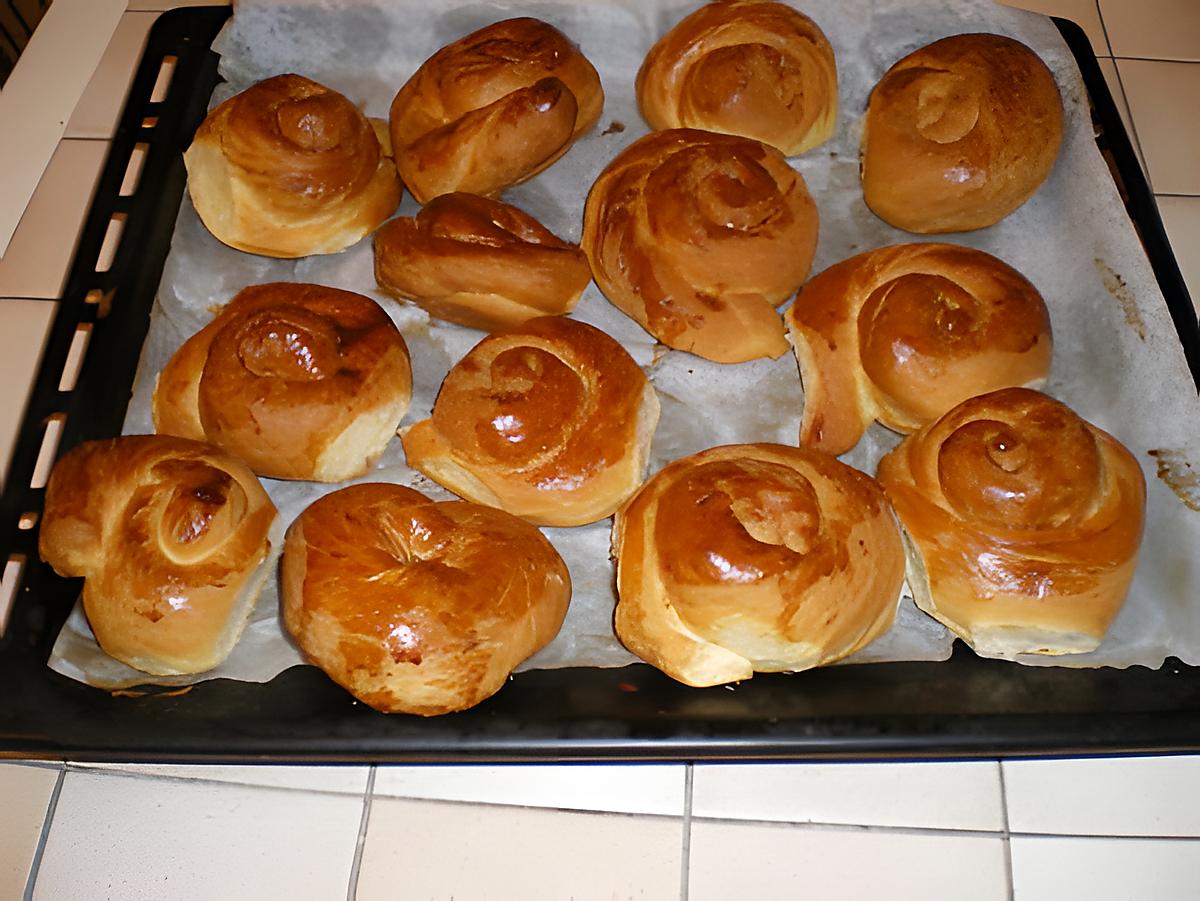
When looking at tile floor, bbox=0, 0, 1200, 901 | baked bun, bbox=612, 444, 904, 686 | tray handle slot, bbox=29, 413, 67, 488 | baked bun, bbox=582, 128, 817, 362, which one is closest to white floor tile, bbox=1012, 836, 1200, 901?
tile floor, bbox=0, 0, 1200, 901

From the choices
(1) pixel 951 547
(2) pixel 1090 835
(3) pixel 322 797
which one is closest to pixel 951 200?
(1) pixel 951 547

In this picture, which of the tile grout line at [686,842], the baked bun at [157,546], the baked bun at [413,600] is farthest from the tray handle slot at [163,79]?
the tile grout line at [686,842]

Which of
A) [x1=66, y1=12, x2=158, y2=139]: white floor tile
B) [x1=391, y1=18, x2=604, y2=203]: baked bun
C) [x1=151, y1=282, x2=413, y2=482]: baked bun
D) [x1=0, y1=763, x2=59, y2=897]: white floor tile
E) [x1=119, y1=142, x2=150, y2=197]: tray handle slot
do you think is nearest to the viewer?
[x1=0, y1=763, x2=59, y2=897]: white floor tile

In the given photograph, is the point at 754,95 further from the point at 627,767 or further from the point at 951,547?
the point at 627,767

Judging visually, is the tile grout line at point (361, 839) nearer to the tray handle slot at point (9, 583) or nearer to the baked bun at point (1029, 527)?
the tray handle slot at point (9, 583)

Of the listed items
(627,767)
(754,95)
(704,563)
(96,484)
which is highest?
(754,95)

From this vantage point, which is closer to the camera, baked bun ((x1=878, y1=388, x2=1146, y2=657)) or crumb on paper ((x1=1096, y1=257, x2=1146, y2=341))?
baked bun ((x1=878, y1=388, x2=1146, y2=657))

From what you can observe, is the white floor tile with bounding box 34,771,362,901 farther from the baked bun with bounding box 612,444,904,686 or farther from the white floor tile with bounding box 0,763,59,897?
the baked bun with bounding box 612,444,904,686
